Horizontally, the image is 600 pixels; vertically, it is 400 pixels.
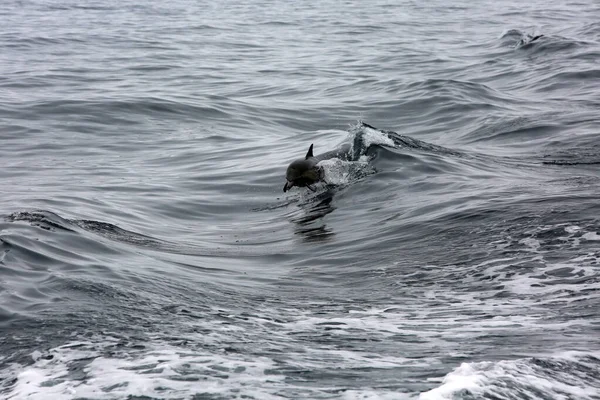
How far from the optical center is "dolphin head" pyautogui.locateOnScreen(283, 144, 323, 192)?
977cm

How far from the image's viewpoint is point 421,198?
932 cm

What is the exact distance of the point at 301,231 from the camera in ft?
28.8

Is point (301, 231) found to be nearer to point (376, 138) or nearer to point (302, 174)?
point (302, 174)

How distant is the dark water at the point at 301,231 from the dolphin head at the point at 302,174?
25 cm

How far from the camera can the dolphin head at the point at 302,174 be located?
9766mm

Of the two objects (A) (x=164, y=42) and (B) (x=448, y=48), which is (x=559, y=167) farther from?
(A) (x=164, y=42)

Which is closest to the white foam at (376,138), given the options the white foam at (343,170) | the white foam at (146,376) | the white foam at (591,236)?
the white foam at (343,170)

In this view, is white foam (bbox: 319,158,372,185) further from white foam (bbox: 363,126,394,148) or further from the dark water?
white foam (bbox: 363,126,394,148)

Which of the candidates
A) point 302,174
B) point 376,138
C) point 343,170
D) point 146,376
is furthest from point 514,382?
point 376,138

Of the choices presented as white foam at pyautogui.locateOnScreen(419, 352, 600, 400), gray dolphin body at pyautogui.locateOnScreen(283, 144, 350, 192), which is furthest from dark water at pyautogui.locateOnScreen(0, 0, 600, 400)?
gray dolphin body at pyautogui.locateOnScreen(283, 144, 350, 192)

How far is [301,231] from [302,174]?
1.20 metres

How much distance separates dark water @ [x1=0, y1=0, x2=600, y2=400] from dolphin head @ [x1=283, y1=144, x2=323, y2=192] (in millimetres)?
255

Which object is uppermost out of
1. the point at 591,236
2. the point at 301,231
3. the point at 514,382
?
the point at 514,382

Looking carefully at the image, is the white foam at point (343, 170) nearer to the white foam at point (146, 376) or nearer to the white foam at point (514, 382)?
the white foam at point (146, 376)
